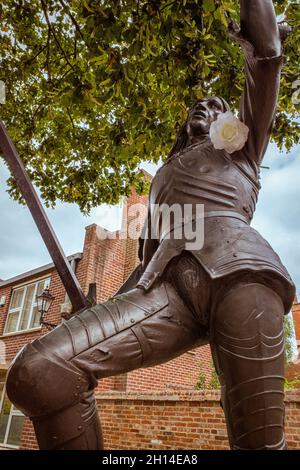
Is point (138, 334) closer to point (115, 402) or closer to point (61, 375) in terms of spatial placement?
point (61, 375)

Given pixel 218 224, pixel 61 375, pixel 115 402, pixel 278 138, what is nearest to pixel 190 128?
pixel 218 224

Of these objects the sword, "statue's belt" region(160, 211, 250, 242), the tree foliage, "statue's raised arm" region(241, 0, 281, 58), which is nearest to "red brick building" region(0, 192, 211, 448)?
the tree foliage

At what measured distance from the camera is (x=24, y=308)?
1271 centimetres

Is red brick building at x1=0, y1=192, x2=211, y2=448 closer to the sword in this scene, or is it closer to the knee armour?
the sword

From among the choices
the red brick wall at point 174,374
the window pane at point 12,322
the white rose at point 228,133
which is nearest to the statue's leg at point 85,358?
the white rose at point 228,133

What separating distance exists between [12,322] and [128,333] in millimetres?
12766

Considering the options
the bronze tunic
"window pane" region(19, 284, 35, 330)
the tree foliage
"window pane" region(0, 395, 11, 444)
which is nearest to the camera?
the bronze tunic

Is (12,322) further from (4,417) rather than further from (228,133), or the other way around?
(228,133)

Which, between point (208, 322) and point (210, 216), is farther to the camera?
point (210, 216)

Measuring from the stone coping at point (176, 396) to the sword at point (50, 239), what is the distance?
477 cm

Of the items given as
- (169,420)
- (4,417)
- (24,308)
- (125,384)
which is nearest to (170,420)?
(169,420)

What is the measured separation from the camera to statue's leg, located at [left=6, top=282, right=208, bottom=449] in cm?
121

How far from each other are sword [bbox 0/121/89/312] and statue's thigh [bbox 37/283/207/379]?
0.32 metres

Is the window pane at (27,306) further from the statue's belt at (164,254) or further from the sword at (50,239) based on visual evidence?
the statue's belt at (164,254)
